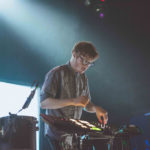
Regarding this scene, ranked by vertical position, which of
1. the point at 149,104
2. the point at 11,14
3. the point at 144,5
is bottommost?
the point at 149,104

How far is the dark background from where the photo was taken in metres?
4.74

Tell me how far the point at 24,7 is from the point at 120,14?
6.69 ft

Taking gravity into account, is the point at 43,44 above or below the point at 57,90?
above

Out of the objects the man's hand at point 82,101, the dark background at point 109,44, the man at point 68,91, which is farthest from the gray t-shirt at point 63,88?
the dark background at point 109,44

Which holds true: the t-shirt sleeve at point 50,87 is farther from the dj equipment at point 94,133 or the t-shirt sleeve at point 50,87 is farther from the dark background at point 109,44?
the dark background at point 109,44

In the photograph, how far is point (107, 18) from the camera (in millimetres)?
5234

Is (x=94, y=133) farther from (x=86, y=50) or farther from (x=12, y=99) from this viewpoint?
(x=12, y=99)

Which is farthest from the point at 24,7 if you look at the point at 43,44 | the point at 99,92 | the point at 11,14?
the point at 99,92

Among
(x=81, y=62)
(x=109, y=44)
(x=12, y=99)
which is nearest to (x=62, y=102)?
(x=81, y=62)

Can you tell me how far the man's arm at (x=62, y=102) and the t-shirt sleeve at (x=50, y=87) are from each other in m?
0.07

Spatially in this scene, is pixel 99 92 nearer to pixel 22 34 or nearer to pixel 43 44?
pixel 43 44

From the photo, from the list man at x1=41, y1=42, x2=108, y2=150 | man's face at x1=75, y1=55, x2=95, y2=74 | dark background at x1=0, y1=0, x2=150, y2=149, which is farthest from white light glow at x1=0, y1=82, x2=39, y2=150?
man's face at x1=75, y1=55, x2=95, y2=74

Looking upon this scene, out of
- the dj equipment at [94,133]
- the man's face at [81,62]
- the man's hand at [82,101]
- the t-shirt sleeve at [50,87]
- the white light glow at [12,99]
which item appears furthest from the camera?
the white light glow at [12,99]

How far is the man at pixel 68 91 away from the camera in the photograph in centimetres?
207
